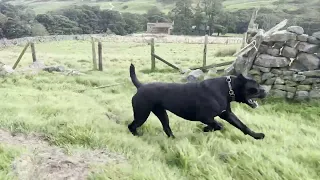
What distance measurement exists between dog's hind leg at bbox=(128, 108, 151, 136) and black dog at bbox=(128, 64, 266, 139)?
16mm

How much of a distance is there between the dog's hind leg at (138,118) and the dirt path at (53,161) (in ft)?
3.45

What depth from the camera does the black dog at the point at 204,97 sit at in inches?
212

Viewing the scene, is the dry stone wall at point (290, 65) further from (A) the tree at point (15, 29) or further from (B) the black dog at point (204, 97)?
(A) the tree at point (15, 29)

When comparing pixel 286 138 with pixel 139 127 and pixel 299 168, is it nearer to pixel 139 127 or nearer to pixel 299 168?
pixel 299 168

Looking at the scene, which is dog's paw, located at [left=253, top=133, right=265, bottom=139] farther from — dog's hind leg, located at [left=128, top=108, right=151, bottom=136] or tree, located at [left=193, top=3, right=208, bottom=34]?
tree, located at [left=193, top=3, right=208, bottom=34]

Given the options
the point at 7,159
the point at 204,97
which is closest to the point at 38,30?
the point at 204,97

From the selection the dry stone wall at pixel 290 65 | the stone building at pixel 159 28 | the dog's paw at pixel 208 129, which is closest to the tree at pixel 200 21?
the stone building at pixel 159 28

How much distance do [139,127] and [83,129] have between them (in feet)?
3.60

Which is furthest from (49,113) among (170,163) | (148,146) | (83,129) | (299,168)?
(299,168)

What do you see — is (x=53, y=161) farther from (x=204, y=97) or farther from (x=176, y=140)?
(x=204, y=97)

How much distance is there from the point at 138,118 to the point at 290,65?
5264mm

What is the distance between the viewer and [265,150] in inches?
188

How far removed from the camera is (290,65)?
9266mm

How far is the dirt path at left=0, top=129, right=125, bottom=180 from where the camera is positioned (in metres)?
4.13
